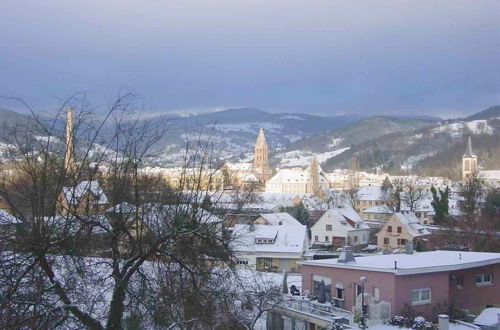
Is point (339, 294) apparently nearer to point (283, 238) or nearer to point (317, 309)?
point (317, 309)

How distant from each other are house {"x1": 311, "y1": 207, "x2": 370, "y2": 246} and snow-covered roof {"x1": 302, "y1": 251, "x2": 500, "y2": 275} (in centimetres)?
2871

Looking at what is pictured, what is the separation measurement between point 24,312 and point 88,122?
192 cm

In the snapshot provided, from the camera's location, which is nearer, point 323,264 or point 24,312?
point 24,312

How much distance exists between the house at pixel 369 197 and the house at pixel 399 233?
32898 mm

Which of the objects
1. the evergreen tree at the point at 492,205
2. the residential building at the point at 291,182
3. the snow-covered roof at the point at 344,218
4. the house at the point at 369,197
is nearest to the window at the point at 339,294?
the snow-covered roof at the point at 344,218

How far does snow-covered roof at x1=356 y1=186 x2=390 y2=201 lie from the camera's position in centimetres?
8178

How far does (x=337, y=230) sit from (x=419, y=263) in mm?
32057

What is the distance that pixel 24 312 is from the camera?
198 inches

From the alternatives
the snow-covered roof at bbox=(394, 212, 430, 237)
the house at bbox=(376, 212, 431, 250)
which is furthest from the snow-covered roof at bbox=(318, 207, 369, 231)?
the snow-covered roof at bbox=(394, 212, 430, 237)

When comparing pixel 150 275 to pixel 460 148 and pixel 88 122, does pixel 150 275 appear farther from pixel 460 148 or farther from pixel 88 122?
pixel 460 148

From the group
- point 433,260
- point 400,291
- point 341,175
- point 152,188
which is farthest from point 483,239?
point 341,175

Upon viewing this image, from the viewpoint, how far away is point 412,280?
54.7ft

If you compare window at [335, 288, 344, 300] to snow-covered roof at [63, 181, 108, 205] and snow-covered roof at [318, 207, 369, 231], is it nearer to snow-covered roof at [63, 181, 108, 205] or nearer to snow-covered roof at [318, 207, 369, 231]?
snow-covered roof at [63, 181, 108, 205]

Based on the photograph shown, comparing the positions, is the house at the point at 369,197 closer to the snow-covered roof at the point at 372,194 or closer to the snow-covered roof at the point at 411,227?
the snow-covered roof at the point at 372,194
